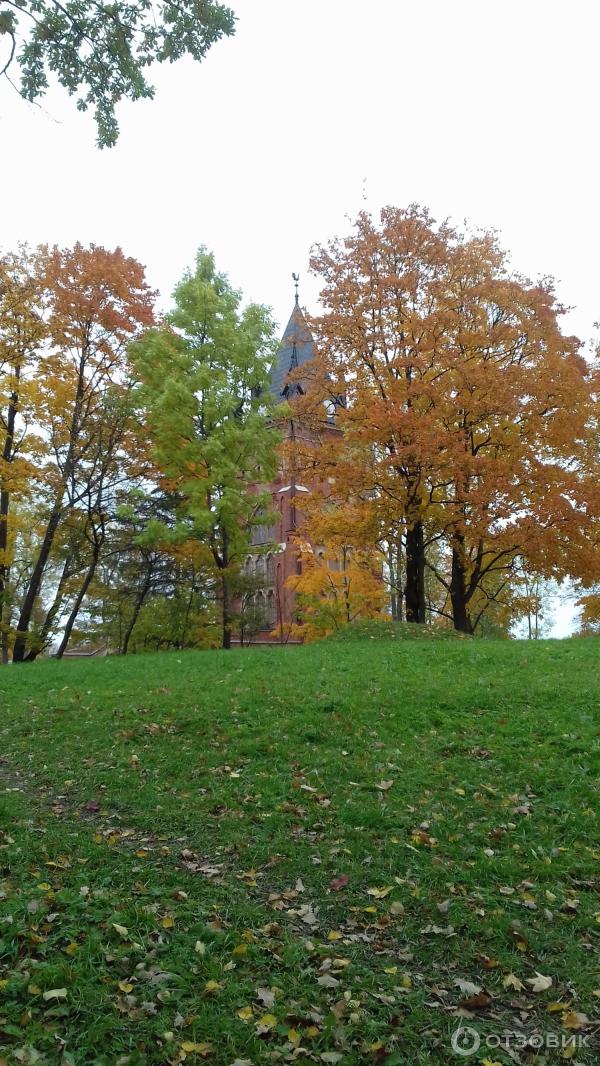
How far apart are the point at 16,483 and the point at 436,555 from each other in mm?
21378

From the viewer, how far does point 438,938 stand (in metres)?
4.36

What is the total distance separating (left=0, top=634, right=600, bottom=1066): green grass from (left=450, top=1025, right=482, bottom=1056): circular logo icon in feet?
0.13

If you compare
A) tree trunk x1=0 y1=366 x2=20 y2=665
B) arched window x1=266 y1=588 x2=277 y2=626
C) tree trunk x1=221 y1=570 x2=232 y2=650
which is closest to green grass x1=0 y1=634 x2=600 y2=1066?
tree trunk x1=221 y1=570 x2=232 y2=650

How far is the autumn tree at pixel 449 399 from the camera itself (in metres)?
17.1

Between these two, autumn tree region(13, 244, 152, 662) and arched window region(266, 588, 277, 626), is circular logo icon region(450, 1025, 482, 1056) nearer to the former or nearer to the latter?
autumn tree region(13, 244, 152, 662)

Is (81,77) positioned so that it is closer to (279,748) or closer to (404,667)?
(279,748)

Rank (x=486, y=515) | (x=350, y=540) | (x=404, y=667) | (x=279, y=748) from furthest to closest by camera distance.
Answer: (x=350, y=540) → (x=486, y=515) → (x=404, y=667) → (x=279, y=748)

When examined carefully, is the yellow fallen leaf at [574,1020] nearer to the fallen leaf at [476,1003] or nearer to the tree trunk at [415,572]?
the fallen leaf at [476,1003]

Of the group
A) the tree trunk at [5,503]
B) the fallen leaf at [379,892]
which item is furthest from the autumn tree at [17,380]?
the fallen leaf at [379,892]

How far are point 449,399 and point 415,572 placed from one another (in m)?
4.87

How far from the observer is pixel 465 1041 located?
3502 mm

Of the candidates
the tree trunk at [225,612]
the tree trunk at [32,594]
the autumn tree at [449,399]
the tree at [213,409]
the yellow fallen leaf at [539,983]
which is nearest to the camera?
the yellow fallen leaf at [539,983]

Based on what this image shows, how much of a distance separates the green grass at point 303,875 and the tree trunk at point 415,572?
9.81m

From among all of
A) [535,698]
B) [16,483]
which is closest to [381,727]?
[535,698]
